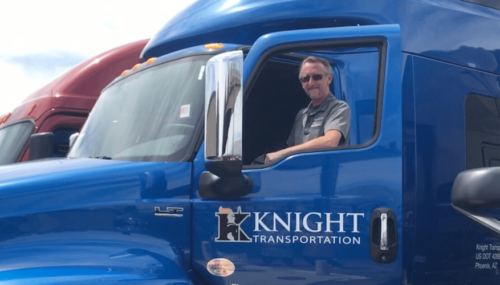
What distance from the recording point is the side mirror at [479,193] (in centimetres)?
253

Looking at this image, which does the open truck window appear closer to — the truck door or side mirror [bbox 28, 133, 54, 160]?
the truck door

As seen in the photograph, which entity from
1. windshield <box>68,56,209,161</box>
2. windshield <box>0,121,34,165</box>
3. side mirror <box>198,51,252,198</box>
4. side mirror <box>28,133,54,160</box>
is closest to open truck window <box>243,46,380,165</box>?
windshield <box>68,56,209,161</box>

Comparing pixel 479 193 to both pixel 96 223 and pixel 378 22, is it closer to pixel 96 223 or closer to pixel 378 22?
pixel 378 22

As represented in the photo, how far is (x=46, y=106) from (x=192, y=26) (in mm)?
3746

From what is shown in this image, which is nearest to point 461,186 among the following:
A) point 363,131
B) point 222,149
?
point 363,131

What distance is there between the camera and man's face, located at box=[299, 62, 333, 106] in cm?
354

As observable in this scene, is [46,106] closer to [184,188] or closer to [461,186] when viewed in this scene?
[184,188]

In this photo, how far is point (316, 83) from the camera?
355cm

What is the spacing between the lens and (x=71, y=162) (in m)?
3.38

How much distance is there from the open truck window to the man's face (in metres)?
0.07

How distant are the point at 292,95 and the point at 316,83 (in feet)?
1.03

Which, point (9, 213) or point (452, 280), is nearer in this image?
point (9, 213)

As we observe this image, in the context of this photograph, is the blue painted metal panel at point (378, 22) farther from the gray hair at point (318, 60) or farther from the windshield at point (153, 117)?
the windshield at point (153, 117)

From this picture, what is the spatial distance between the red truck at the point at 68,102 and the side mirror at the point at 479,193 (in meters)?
5.27
